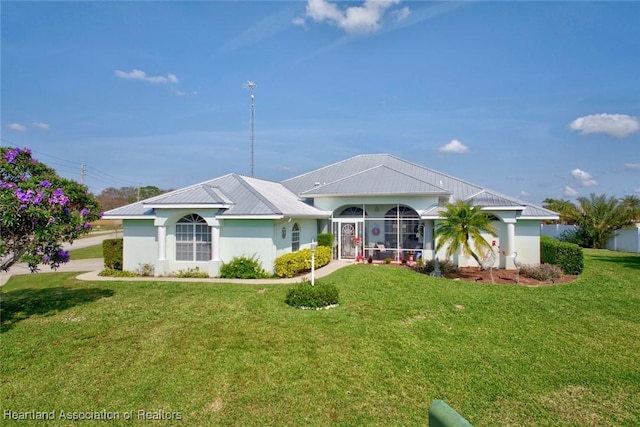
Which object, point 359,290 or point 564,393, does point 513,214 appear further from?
point 564,393

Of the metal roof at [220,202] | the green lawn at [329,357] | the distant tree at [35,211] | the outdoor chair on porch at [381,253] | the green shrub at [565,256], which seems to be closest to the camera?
the green lawn at [329,357]

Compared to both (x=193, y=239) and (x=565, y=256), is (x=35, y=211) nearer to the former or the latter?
(x=193, y=239)

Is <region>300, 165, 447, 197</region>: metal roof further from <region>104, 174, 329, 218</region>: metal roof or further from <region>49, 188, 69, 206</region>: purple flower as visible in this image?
<region>49, 188, 69, 206</region>: purple flower

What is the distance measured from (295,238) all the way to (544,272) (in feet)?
39.4

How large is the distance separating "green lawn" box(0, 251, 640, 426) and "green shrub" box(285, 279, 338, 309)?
0.38 meters

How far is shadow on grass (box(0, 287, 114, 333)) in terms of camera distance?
10602mm

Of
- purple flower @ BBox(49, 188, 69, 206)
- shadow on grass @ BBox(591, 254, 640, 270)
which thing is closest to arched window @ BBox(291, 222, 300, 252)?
purple flower @ BBox(49, 188, 69, 206)

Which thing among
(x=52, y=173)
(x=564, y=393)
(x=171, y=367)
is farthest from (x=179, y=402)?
(x=52, y=173)

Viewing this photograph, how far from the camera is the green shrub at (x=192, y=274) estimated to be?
653 inches

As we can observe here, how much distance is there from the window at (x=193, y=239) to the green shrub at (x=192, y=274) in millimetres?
572

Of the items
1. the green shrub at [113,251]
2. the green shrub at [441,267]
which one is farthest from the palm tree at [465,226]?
the green shrub at [113,251]

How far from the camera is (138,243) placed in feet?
59.3

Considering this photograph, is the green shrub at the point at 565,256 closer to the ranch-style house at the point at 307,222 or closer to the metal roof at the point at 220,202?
the ranch-style house at the point at 307,222

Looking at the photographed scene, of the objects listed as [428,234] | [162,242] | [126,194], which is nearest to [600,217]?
[428,234]
